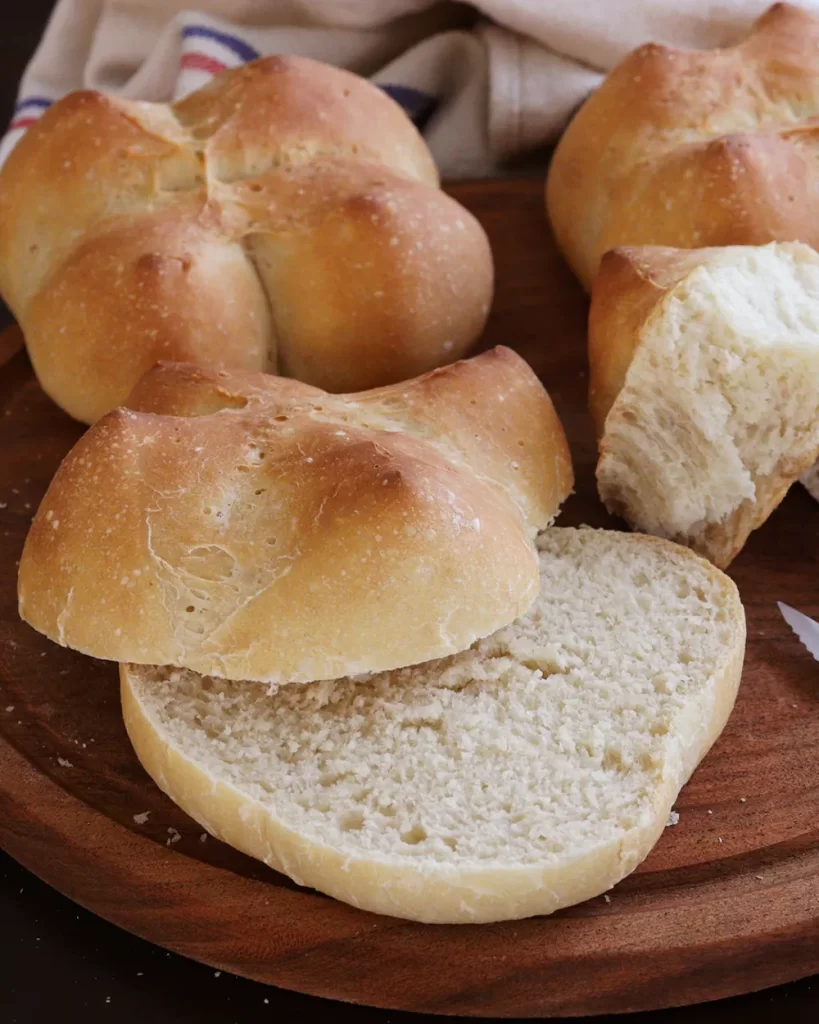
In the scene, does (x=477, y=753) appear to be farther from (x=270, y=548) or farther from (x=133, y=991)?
(x=133, y=991)

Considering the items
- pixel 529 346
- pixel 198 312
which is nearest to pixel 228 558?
pixel 198 312

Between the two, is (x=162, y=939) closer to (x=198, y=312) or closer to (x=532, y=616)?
(x=532, y=616)

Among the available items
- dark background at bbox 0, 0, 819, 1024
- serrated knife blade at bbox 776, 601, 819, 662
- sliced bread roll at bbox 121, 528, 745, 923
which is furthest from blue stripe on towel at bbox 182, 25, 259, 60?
dark background at bbox 0, 0, 819, 1024

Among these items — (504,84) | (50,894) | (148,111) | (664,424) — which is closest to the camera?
(50,894)

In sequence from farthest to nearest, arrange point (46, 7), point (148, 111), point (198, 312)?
point (46, 7), point (148, 111), point (198, 312)

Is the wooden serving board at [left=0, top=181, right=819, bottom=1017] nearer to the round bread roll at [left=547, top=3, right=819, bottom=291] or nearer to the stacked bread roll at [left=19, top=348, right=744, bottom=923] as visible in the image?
the stacked bread roll at [left=19, top=348, right=744, bottom=923]

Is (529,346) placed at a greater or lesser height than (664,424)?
lesser

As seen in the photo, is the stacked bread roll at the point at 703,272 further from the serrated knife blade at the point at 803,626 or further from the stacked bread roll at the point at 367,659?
the stacked bread roll at the point at 367,659
